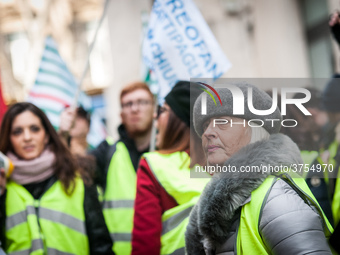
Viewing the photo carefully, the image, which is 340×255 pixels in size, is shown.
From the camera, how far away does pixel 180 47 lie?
11.5 feet

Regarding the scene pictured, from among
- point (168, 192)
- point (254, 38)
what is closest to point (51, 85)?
point (168, 192)

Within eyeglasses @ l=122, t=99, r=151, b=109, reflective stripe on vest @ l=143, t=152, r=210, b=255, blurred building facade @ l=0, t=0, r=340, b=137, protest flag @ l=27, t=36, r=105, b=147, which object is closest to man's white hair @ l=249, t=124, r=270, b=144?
reflective stripe on vest @ l=143, t=152, r=210, b=255

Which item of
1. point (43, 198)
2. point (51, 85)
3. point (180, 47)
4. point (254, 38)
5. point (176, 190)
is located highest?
point (254, 38)

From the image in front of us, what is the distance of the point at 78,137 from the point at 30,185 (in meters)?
1.83

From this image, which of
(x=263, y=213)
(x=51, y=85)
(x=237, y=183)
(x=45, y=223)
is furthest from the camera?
(x=51, y=85)

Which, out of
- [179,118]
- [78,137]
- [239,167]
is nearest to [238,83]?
[239,167]

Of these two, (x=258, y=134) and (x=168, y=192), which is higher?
(x=258, y=134)

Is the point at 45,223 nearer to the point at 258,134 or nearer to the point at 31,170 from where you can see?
the point at 31,170

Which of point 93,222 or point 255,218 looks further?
point 93,222

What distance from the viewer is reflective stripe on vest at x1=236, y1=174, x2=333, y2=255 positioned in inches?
63.6

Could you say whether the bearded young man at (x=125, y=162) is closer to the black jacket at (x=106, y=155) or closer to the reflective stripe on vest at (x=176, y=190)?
the black jacket at (x=106, y=155)

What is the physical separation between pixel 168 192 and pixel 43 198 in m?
0.94

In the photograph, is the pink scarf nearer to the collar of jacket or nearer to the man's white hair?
the collar of jacket

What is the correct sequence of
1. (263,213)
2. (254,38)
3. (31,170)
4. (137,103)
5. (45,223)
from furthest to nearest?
1. (254,38)
2. (137,103)
3. (31,170)
4. (45,223)
5. (263,213)
